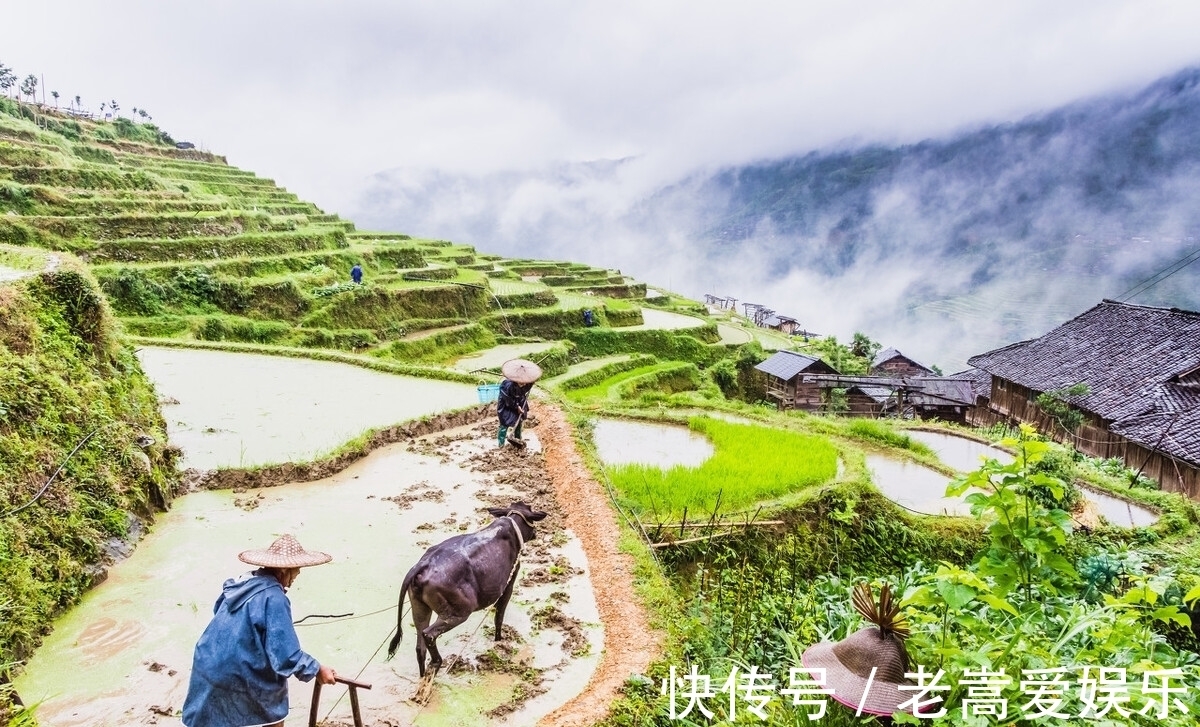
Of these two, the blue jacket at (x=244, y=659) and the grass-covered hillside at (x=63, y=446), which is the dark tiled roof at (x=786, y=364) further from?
the blue jacket at (x=244, y=659)

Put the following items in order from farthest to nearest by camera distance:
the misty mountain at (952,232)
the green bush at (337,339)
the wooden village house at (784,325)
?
the misty mountain at (952,232) < the wooden village house at (784,325) < the green bush at (337,339)

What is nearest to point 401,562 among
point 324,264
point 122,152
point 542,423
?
point 542,423

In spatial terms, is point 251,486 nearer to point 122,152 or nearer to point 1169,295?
point 122,152

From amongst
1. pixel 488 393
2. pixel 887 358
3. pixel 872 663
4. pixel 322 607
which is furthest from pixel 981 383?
pixel 322 607

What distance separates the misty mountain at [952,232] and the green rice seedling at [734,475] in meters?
55.9

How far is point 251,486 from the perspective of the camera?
781cm

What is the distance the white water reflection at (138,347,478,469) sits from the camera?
8805 mm

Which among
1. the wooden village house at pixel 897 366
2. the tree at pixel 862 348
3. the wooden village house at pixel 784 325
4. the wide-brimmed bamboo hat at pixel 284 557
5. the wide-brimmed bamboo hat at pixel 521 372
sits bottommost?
the wide-brimmed bamboo hat at pixel 284 557

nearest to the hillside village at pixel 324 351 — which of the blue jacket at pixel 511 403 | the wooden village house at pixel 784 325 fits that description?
the blue jacket at pixel 511 403

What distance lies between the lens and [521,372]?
8.43m

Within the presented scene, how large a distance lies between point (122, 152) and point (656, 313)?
26755 mm

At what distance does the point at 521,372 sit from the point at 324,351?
806cm

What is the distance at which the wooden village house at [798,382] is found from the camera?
2711cm

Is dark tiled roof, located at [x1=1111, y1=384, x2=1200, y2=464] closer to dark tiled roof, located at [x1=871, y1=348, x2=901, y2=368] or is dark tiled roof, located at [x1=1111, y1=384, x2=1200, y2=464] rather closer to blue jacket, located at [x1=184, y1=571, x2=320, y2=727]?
blue jacket, located at [x1=184, y1=571, x2=320, y2=727]
